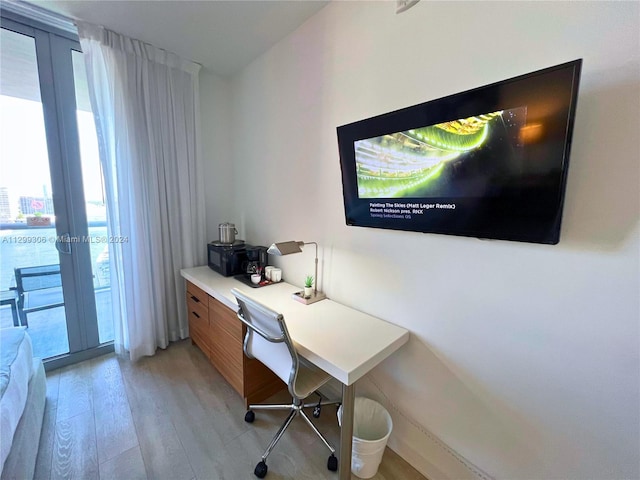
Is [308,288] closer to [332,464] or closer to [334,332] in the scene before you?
[334,332]

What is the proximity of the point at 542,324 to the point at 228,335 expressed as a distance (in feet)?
5.90

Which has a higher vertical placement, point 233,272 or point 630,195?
point 630,195

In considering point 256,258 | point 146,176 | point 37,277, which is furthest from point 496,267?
point 37,277

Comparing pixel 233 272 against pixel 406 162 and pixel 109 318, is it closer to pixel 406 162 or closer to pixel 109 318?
pixel 109 318

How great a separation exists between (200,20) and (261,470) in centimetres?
287

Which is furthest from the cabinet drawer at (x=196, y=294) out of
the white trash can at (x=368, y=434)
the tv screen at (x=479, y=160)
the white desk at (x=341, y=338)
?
the tv screen at (x=479, y=160)

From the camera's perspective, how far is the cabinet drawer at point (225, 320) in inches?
68.2

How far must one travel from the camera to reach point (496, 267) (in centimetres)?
113

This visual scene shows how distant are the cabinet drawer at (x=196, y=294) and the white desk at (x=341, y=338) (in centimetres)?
23

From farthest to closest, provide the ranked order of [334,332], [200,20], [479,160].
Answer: [200,20] < [334,332] < [479,160]

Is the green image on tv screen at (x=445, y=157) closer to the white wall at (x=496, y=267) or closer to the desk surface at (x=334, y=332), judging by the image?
the white wall at (x=496, y=267)

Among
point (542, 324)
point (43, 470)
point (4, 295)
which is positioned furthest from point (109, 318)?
point (542, 324)

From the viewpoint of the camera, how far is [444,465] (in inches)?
54.3

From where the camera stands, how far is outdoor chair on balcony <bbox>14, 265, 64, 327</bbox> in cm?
202
